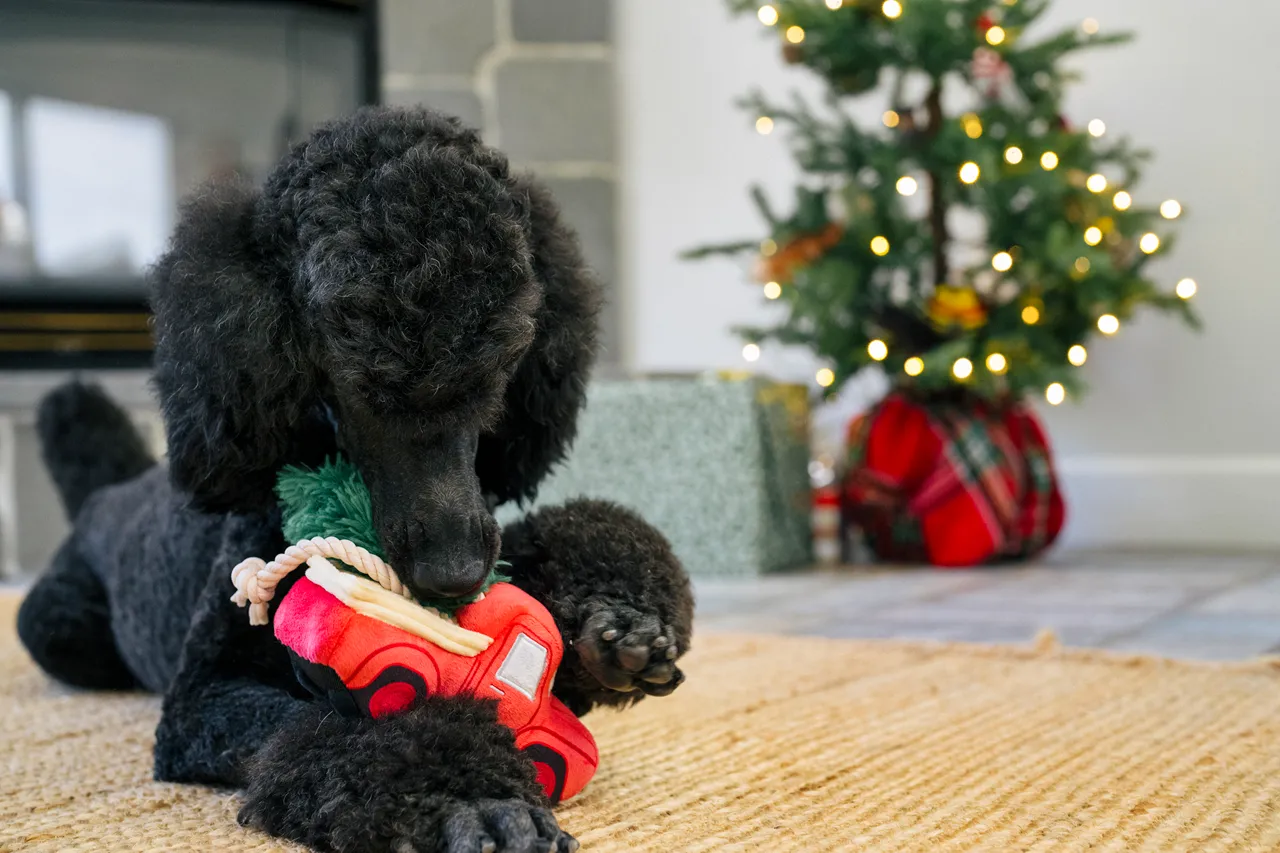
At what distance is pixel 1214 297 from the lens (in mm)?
2902

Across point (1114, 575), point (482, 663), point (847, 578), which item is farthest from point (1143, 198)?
point (482, 663)

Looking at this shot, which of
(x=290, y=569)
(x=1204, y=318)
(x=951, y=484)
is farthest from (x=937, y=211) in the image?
(x=290, y=569)

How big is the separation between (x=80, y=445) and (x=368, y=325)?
952mm

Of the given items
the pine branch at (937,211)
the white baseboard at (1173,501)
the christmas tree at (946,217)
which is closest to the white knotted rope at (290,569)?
the christmas tree at (946,217)

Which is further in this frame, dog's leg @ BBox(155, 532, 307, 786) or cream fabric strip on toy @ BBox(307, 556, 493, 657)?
dog's leg @ BBox(155, 532, 307, 786)

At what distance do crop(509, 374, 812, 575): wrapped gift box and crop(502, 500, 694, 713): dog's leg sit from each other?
5.03ft

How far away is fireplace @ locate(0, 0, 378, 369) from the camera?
10.5 ft

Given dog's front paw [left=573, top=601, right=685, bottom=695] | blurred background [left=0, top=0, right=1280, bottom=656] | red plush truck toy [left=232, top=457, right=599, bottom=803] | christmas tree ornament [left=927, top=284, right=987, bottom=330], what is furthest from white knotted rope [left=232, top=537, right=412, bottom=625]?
christmas tree ornament [left=927, top=284, right=987, bottom=330]

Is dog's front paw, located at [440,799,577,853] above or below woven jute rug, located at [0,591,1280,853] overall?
above

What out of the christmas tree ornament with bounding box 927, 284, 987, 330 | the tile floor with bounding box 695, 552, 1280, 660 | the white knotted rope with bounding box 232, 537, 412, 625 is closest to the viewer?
the white knotted rope with bounding box 232, 537, 412, 625

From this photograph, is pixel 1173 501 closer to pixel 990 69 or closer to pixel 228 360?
pixel 990 69

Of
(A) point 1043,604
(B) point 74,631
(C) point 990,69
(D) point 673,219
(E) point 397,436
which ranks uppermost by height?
(C) point 990,69

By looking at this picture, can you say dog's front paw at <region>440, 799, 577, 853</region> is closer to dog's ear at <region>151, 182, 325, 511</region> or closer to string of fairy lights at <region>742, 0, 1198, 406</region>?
dog's ear at <region>151, 182, 325, 511</region>

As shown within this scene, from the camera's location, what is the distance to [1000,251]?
2.60m
